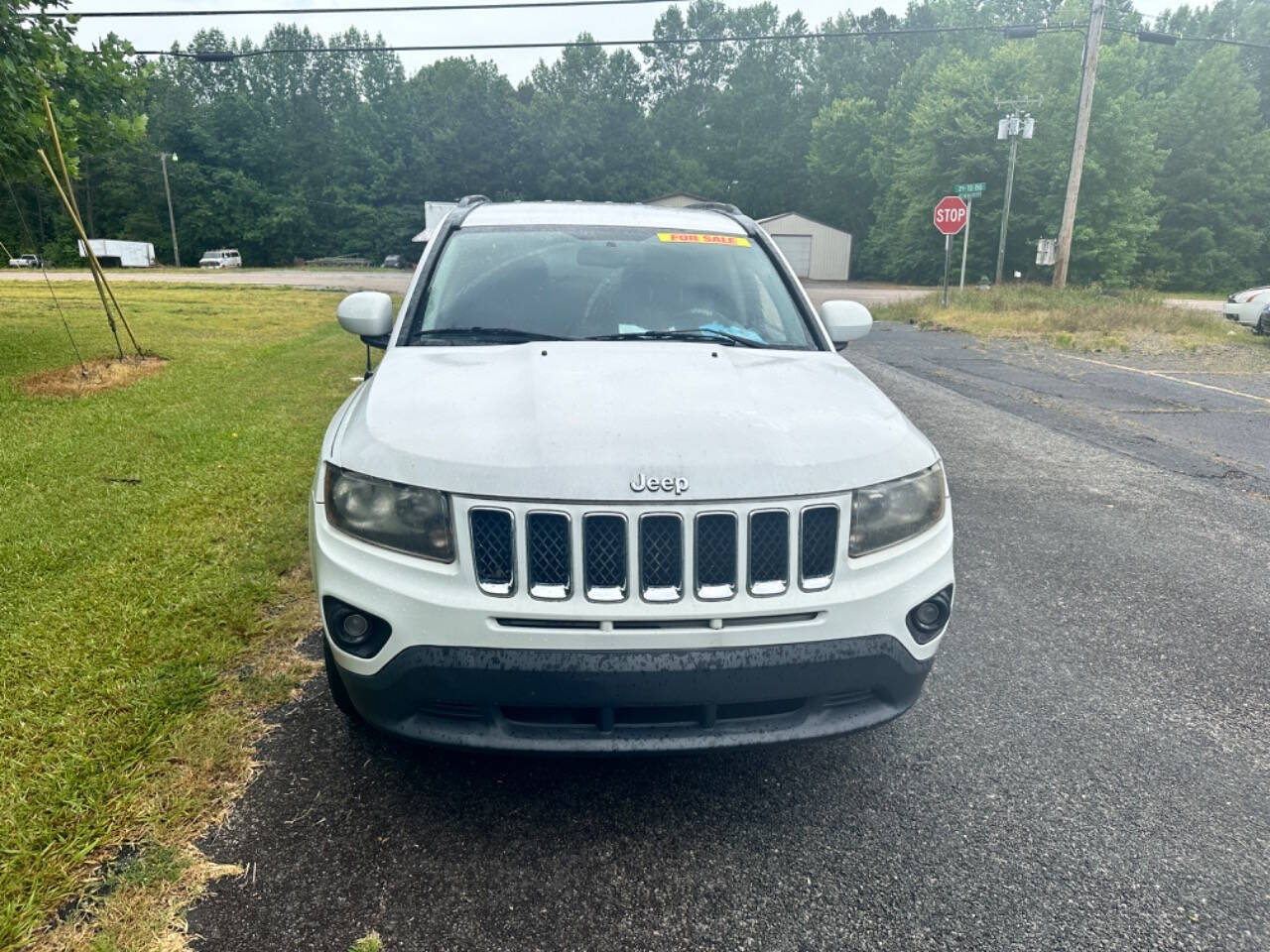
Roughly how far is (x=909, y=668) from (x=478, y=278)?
2201 mm

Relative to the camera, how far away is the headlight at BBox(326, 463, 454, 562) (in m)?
2.14

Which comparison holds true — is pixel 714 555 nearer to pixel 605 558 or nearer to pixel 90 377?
pixel 605 558

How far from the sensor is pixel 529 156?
67.9 metres

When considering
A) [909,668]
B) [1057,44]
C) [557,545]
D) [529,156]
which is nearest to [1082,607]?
[909,668]

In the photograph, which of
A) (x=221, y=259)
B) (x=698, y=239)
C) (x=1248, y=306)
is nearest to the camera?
(x=698, y=239)

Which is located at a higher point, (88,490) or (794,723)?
(794,723)

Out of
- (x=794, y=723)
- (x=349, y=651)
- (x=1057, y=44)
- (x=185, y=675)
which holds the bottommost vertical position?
(x=185, y=675)

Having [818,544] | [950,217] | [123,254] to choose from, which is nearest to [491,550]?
[818,544]

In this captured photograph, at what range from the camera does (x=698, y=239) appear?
381cm

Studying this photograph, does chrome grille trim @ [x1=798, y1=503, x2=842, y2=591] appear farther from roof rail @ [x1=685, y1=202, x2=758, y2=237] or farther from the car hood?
roof rail @ [x1=685, y1=202, x2=758, y2=237]

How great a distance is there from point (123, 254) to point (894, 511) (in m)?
69.5

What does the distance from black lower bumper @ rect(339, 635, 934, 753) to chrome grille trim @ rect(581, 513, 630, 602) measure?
0.15 m

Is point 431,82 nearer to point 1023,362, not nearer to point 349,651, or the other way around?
point 1023,362

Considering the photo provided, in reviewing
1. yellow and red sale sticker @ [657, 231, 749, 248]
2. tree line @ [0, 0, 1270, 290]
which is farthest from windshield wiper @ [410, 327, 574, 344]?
tree line @ [0, 0, 1270, 290]
